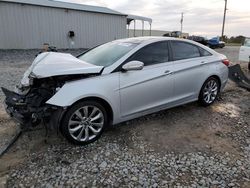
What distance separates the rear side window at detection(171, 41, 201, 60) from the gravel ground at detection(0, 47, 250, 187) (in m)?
1.19

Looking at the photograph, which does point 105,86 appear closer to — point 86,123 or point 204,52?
point 86,123

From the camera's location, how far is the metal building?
14.8 meters

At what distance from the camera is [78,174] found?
271 centimetres

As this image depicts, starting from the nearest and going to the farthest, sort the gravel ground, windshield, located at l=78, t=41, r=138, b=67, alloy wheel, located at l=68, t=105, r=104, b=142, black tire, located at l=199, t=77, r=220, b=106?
the gravel ground, alloy wheel, located at l=68, t=105, r=104, b=142, windshield, located at l=78, t=41, r=138, b=67, black tire, located at l=199, t=77, r=220, b=106

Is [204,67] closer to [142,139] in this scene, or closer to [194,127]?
[194,127]

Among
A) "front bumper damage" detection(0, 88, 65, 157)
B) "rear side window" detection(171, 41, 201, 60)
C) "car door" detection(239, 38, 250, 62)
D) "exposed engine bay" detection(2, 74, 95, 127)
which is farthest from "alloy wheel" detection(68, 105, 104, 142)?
"car door" detection(239, 38, 250, 62)

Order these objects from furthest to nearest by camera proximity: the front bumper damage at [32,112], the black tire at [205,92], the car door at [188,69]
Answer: the black tire at [205,92] < the car door at [188,69] < the front bumper damage at [32,112]

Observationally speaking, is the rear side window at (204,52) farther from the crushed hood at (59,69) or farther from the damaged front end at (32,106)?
the damaged front end at (32,106)

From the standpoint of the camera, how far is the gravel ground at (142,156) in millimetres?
2635

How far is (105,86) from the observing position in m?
3.24

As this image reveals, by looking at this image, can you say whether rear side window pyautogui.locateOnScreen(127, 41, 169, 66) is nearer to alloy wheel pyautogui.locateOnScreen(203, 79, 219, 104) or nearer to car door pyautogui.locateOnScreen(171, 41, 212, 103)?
car door pyautogui.locateOnScreen(171, 41, 212, 103)

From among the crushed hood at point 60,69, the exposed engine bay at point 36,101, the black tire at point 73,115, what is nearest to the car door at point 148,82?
the black tire at point 73,115

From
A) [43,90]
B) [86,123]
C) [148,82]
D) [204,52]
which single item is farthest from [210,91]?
[43,90]

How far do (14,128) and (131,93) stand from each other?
6.81 ft
